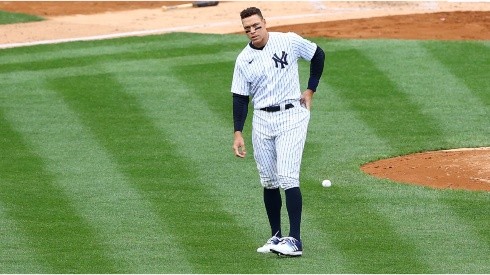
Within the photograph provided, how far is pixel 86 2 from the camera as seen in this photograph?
27.3 m

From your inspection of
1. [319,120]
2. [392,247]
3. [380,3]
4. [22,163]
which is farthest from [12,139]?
[380,3]

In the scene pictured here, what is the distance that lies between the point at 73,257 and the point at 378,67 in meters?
9.08

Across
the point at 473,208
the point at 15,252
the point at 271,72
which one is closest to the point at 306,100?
the point at 271,72

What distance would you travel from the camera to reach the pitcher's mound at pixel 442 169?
1344cm

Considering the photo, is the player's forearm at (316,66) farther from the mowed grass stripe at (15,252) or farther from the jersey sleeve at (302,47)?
the mowed grass stripe at (15,252)

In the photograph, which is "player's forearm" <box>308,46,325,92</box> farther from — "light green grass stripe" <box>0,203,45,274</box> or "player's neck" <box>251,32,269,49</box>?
"light green grass stripe" <box>0,203,45,274</box>

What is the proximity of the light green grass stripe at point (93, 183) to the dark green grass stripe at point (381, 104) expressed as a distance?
3.29 metres

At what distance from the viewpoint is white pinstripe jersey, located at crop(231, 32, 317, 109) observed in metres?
10.7

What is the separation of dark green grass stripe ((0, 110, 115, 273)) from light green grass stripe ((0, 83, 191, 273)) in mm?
111

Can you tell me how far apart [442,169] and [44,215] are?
4162 mm

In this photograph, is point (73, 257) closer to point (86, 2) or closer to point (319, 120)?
point (319, 120)

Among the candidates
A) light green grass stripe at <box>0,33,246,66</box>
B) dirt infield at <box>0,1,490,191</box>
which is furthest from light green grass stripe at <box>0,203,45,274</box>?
dirt infield at <box>0,1,490,191</box>

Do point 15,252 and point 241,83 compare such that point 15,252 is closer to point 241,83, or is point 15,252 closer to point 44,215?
point 44,215

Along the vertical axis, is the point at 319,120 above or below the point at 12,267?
below
